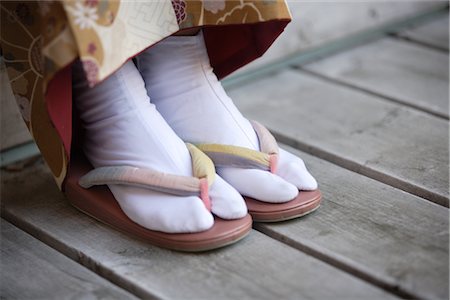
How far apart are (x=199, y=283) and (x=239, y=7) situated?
32 centimetres

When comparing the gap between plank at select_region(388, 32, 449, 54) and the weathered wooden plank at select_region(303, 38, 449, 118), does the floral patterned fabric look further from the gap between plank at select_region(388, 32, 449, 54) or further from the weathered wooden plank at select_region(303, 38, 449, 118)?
the gap between plank at select_region(388, 32, 449, 54)

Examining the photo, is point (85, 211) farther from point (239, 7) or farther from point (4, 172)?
point (239, 7)

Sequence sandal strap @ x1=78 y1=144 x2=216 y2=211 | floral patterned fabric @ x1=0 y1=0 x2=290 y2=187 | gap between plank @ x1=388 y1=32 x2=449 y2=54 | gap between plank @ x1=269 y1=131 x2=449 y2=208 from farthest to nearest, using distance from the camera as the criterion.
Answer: gap between plank @ x1=388 y1=32 x2=449 y2=54 → gap between plank @ x1=269 y1=131 x2=449 y2=208 → sandal strap @ x1=78 y1=144 x2=216 y2=211 → floral patterned fabric @ x1=0 y1=0 x2=290 y2=187

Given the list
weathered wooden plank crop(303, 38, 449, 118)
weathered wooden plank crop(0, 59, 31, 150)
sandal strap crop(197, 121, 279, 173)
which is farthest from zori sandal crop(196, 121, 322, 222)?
weathered wooden plank crop(303, 38, 449, 118)

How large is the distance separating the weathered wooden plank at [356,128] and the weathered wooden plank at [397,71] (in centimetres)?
4

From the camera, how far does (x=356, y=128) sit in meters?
1.22

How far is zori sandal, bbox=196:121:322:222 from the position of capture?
93 cm

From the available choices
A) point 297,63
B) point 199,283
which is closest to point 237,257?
point 199,283

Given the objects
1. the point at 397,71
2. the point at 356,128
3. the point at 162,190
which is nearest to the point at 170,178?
the point at 162,190

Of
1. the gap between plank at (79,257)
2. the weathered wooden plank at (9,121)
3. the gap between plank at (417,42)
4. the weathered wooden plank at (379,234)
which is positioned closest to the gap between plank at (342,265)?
the weathered wooden plank at (379,234)

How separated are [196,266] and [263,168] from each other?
155mm

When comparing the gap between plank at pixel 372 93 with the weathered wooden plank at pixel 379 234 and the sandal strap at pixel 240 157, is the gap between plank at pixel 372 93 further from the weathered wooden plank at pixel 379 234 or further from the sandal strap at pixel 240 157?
the sandal strap at pixel 240 157

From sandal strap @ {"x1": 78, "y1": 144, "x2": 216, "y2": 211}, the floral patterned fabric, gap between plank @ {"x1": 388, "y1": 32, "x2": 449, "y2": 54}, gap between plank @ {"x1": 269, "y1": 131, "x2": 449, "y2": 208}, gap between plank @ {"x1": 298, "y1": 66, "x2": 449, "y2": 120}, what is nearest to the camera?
the floral patterned fabric

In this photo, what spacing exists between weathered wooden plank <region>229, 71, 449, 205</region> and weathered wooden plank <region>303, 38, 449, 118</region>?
1.4 inches
